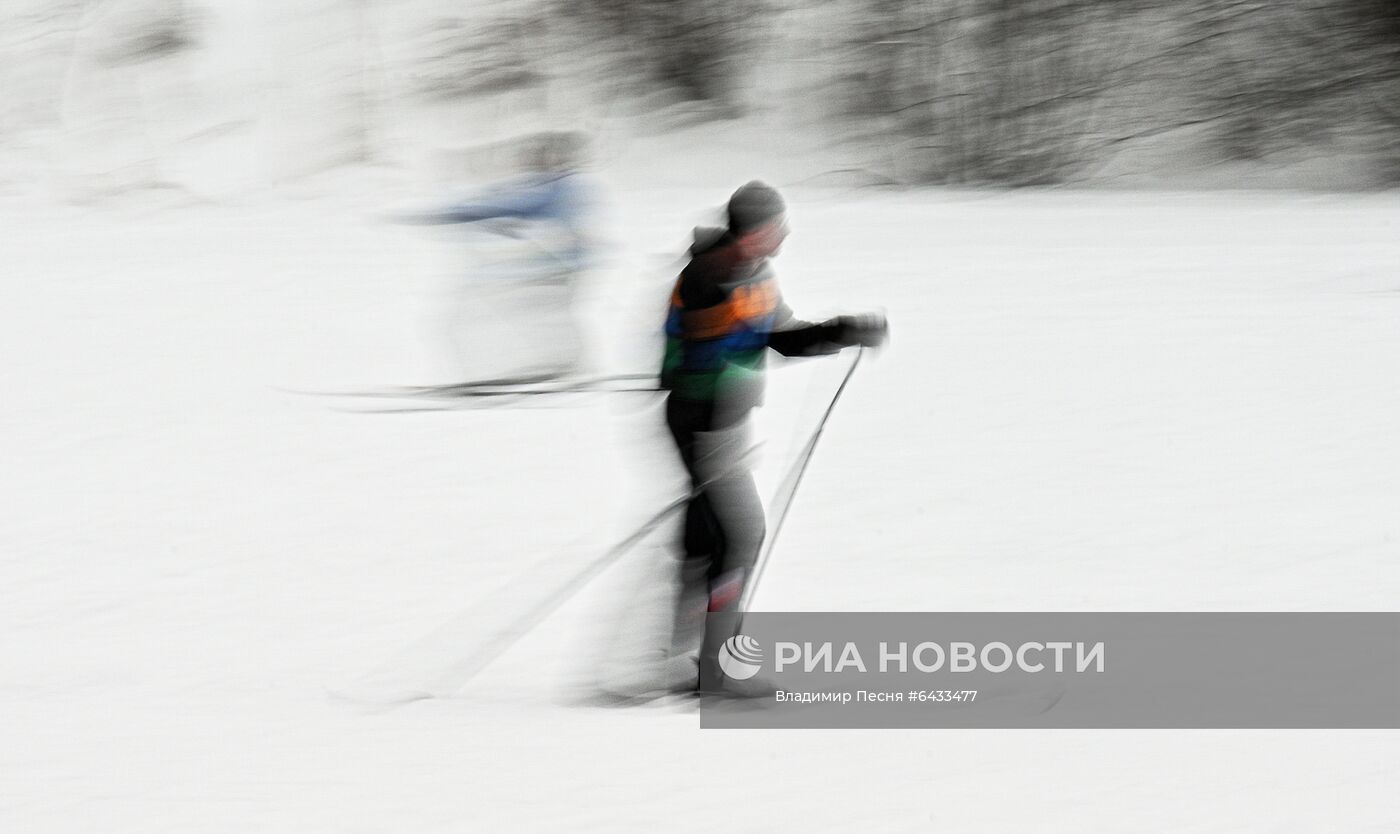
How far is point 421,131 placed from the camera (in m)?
21.8

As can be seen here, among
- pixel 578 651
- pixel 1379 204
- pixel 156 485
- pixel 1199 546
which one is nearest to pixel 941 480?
pixel 1199 546

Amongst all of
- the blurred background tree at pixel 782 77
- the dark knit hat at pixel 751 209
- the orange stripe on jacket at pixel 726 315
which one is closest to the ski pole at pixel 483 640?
the orange stripe on jacket at pixel 726 315

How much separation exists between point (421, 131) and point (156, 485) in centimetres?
1538

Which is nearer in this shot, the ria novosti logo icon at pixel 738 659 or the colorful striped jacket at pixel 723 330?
the colorful striped jacket at pixel 723 330

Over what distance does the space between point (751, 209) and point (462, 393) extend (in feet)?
16.6

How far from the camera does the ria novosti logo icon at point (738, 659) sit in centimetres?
429

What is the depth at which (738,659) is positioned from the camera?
4.31 metres

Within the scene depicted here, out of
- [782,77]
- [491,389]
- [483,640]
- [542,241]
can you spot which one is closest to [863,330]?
[483,640]

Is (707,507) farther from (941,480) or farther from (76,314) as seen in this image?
(76,314)

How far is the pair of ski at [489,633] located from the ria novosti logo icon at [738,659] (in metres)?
0.05

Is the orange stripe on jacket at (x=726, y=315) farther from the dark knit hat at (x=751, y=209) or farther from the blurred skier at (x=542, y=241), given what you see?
the blurred skier at (x=542, y=241)

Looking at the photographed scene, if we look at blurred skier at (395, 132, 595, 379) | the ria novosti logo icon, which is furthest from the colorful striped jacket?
blurred skier at (395, 132, 595, 379)

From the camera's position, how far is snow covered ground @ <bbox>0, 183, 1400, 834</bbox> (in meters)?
3.73

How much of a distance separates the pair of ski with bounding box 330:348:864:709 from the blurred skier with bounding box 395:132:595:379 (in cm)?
341
